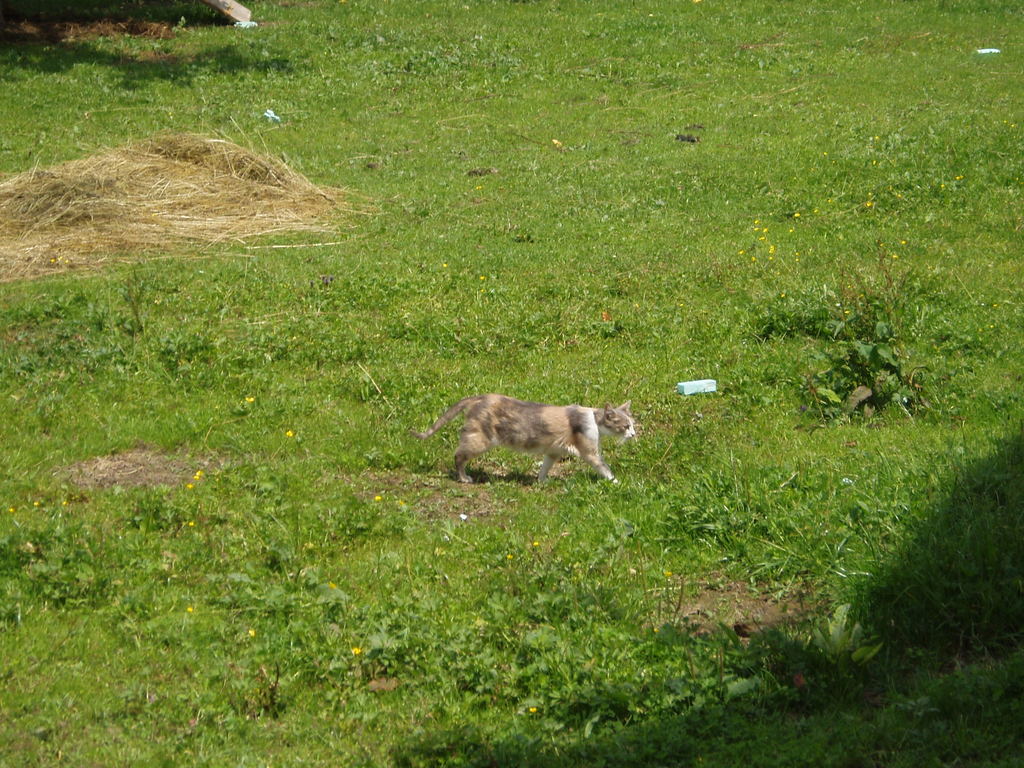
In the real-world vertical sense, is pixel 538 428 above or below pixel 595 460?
above

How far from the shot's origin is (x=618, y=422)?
31.3 ft

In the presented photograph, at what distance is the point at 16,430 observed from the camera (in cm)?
1012

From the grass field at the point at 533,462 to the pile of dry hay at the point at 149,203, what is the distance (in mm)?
552

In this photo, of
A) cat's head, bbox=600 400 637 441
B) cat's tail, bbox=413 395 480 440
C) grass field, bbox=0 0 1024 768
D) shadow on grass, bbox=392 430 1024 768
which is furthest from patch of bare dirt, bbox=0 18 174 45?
shadow on grass, bbox=392 430 1024 768

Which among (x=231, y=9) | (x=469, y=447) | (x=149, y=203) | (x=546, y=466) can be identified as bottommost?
(x=546, y=466)

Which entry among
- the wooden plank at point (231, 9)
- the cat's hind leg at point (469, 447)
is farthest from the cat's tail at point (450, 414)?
the wooden plank at point (231, 9)

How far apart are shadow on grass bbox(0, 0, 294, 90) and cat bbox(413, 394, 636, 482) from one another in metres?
15.7

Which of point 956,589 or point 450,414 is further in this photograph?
point 450,414

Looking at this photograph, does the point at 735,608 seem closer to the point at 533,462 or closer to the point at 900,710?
the point at 900,710

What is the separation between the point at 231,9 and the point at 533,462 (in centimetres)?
1958

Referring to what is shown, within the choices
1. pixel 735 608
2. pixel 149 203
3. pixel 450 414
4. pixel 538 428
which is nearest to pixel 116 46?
pixel 149 203

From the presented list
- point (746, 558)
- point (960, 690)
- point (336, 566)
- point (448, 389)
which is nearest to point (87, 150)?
point (448, 389)

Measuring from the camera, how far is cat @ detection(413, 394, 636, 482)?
30.9ft

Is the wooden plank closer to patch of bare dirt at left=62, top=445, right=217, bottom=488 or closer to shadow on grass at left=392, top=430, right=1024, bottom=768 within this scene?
patch of bare dirt at left=62, top=445, right=217, bottom=488
